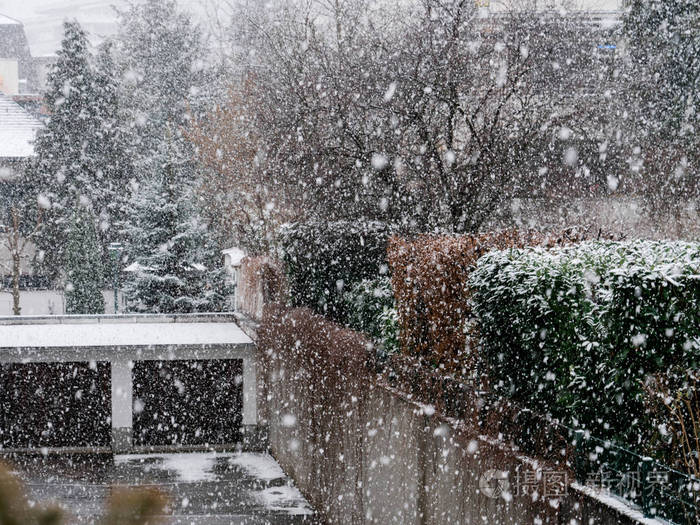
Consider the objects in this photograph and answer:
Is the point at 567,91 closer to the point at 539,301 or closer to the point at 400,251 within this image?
the point at 400,251

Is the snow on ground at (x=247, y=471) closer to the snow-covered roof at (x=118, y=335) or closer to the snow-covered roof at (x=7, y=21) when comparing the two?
the snow-covered roof at (x=118, y=335)

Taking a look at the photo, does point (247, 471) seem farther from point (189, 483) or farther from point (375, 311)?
point (375, 311)

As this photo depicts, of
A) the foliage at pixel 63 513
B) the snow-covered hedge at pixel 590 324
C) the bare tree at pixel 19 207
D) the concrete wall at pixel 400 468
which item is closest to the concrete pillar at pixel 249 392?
the concrete wall at pixel 400 468

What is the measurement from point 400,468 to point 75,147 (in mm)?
30628

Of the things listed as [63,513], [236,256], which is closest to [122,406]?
[236,256]

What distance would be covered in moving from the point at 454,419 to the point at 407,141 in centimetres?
656

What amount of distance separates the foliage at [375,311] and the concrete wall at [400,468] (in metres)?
0.85

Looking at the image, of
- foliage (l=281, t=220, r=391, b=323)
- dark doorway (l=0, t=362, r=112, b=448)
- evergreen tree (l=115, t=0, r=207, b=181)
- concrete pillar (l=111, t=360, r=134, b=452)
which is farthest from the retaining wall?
evergreen tree (l=115, t=0, r=207, b=181)

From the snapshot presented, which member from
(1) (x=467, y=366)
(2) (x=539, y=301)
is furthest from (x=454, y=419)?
(2) (x=539, y=301)

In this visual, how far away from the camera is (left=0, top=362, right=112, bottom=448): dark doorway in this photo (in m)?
19.9

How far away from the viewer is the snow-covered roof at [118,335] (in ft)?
64.7

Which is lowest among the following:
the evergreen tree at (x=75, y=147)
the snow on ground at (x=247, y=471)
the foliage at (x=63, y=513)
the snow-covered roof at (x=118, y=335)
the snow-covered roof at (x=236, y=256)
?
the snow on ground at (x=247, y=471)

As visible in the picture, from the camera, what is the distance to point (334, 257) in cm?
1387

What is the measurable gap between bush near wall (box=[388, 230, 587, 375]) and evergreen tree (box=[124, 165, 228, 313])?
19.2 m
